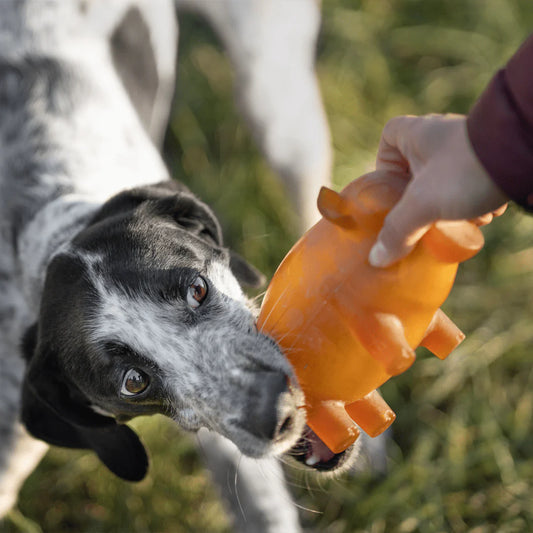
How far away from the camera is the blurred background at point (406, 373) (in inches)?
105

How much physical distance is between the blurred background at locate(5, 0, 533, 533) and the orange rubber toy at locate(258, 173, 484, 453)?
2.24 ft

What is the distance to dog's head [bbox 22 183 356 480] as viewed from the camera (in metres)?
1.62

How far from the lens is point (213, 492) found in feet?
9.32

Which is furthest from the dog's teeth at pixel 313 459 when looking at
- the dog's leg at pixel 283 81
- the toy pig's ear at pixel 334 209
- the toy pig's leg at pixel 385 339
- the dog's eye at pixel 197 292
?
the dog's leg at pixel 283 81

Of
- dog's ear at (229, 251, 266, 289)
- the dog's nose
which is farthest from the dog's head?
dog's ear at (229, 251, 266, 289)

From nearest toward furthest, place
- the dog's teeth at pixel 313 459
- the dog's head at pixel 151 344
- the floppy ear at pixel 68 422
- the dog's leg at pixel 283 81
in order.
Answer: the dog's head at pixel 151 344 < the dog's teeth at pixel 313 459 < the floppy ear at pixel 68 422 < the dog's leg at pixel 283 81

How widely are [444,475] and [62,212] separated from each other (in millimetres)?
1948

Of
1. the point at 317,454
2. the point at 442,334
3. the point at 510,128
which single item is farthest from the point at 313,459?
→ the point at 510,128

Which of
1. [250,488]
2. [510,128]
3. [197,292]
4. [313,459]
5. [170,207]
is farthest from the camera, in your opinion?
[250,488]

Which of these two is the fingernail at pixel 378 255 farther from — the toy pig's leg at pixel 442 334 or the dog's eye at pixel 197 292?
the dog's eye at pixel 197 292

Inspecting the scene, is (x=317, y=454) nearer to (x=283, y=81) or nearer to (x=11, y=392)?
(x=11, y=392)

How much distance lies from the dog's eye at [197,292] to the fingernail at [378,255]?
59 centimetres

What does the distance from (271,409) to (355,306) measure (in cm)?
33

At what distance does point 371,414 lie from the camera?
66.1 inches
